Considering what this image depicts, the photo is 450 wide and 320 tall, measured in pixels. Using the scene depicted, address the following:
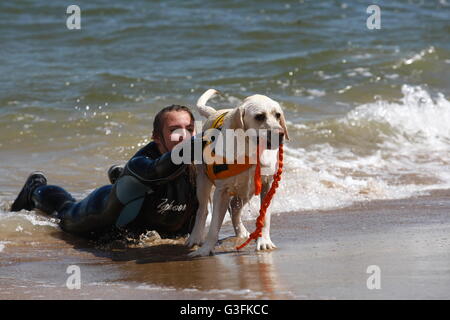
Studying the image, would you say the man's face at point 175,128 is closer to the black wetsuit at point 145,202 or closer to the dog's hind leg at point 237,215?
the black wetsuit at point 145,202

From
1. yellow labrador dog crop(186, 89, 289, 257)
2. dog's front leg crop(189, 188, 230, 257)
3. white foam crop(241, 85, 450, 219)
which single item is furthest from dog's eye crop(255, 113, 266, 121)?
white foam crop(241, 85, 450, 219)

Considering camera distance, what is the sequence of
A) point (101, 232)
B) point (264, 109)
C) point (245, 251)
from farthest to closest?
point (101, 232) → point (245, 251) → point (264, 109)

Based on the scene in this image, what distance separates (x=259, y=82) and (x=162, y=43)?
3577mm

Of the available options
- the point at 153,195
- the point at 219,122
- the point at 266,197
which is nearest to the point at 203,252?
the point at 266,197

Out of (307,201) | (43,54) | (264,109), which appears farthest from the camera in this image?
(43,54)

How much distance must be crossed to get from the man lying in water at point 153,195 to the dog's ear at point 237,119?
1.67ft

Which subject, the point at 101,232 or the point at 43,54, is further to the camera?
the point at 43,54

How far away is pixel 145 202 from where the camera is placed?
20.2 ft

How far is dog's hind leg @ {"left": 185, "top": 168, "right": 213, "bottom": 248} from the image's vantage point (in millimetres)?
5953

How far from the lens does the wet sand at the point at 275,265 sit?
451 centimetres

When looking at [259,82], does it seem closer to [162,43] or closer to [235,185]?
[162,43]

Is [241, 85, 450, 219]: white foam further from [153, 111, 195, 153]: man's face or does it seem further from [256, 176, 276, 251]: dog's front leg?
[153, 111, 195, 153]: man's face

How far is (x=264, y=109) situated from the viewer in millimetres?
5344
